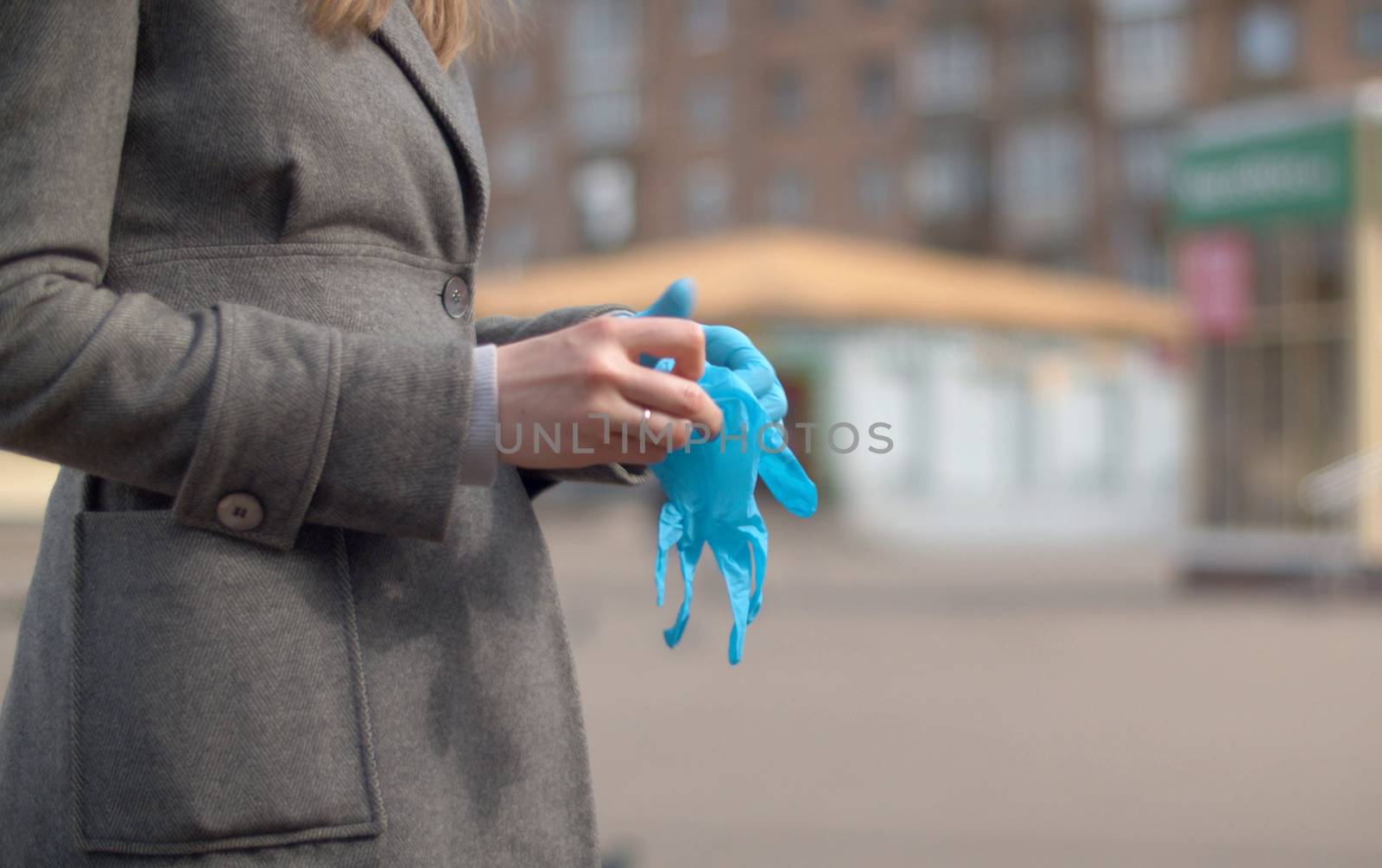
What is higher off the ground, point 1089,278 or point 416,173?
point 1089,278

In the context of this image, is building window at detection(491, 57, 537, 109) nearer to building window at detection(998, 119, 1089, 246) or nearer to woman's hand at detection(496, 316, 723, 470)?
building window at detection(998, 119, 1089, 246)

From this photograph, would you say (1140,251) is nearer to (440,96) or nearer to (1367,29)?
(1367,29)

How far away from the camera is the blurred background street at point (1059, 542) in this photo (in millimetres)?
4797

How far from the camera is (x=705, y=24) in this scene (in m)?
36.9

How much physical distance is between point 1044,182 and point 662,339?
33416mm

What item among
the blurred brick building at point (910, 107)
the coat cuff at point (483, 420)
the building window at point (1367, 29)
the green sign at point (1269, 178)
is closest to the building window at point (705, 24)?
the blurred brick building at point (910, 107)

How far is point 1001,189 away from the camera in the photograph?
33.5m

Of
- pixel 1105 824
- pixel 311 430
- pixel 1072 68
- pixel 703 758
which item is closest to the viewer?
pixel 311 430

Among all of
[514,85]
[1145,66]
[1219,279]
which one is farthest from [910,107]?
[1219,279]

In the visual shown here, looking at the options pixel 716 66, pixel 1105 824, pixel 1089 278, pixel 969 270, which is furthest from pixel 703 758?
pixel 716 66

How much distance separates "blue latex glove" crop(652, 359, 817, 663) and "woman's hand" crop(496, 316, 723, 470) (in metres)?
0.08

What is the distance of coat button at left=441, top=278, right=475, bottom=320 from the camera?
117cm

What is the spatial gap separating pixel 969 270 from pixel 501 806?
17892mm

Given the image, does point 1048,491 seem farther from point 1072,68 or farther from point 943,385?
point 1072,68
